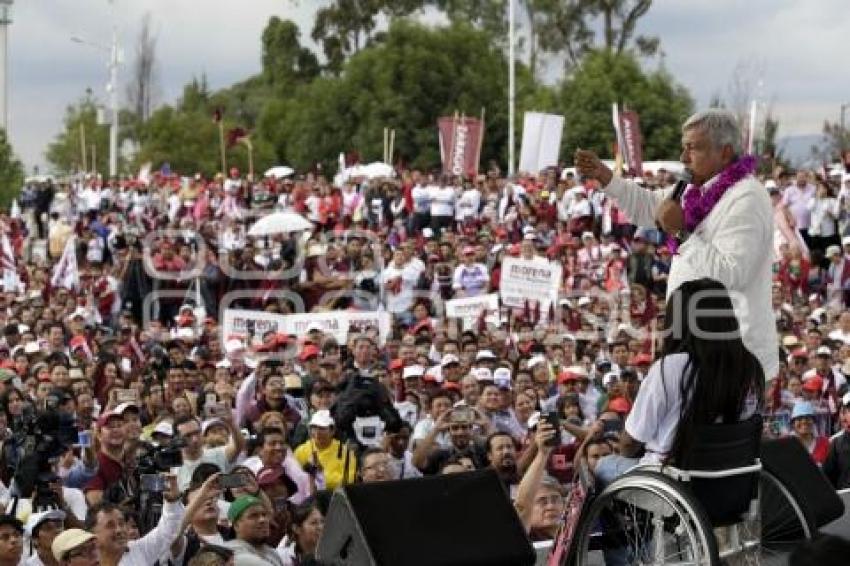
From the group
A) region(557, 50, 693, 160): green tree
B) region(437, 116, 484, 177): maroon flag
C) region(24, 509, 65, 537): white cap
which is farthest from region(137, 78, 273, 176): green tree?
region(24, 509, 65, 537): white cap

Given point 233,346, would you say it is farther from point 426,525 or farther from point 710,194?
point 710,194

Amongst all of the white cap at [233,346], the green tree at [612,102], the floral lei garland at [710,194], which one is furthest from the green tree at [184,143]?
the floral lei garland at [710,194]

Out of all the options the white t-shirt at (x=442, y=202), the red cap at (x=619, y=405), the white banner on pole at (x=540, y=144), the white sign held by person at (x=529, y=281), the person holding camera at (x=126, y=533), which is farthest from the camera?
the white banner on pole at (x=540, y=144)

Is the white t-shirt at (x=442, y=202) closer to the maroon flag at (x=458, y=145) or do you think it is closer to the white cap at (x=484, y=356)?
the maroon flag at (x=458, y=145)

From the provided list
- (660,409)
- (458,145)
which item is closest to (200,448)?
(660,409)

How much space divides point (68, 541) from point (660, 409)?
289cm

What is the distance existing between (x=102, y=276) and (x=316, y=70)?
133 ft

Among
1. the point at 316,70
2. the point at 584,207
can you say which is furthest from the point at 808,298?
the point at 316,70

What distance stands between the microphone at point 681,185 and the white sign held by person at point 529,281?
13.4 metres

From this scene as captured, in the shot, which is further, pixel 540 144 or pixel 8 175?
pixel 8 175

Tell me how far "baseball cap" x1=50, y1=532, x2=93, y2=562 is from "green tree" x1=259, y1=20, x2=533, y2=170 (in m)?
41.7

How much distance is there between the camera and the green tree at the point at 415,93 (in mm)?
49594

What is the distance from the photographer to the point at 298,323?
17984mm

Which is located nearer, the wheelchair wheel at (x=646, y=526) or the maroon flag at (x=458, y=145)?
the wheelchair wheel at (x=646, y=526)
